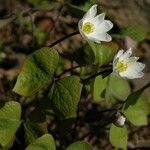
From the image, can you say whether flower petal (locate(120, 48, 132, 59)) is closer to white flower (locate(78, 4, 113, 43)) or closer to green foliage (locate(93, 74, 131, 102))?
white flower (locate(78, 4, 113, 43))

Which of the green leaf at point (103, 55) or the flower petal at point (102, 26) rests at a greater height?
the flower petal at point (102, 26)

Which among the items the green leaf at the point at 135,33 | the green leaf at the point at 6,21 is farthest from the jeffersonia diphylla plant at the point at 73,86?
the green leaf at the point at 6,21

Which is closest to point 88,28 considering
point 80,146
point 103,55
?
point 103,55

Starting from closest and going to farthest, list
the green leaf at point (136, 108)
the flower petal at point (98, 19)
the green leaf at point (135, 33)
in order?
the flower petal at point (98, 19) < the green leaf at point (136, 108) < the green leaf at point (135, 33)

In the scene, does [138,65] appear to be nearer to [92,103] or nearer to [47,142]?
[47,142]

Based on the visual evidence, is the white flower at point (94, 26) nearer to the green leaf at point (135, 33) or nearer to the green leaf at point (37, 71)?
the green leaf at point (37, 71)

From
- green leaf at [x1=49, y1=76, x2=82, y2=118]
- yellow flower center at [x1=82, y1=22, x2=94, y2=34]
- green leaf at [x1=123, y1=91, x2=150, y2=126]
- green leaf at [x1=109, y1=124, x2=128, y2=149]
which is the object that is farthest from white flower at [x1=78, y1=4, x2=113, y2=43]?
green leaf at [x1=109, y1=124, x2=128, y2=149]
